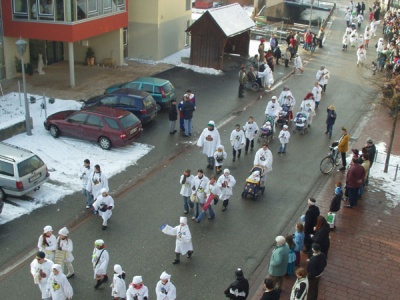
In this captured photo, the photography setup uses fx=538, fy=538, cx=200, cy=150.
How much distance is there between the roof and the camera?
30.4 meters

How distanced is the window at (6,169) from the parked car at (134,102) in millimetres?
6927

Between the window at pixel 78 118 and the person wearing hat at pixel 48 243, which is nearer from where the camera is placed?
the person wearing hat at pixel 48 243

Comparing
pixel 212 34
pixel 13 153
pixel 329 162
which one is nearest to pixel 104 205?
pixel 13 153

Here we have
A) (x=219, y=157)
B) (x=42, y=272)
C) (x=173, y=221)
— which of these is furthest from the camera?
(x=219, y=157)

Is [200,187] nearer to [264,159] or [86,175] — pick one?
[264,159]

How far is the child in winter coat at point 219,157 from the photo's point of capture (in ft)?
57.0

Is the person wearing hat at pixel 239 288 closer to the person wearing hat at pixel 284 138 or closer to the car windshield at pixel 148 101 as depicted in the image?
the person wearing hat at pixel 284 138

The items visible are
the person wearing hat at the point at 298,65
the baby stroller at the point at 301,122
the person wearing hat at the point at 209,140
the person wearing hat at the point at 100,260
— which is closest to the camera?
the person wearing hat at the point at 100,260

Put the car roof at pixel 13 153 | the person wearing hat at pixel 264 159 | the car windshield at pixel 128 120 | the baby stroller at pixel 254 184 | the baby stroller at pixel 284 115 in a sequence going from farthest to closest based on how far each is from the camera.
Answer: the baby stroller at pixel 284 115 → the car windshield at pixel 128 120 → the person wearing hat at pixel 264 159 → the baby stroller at pixel 254 184 → the car roof at pixel 13 153

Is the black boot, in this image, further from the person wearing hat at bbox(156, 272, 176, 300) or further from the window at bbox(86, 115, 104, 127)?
the window at bbox(86, 115, 104, 127)

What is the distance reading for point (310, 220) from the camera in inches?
521

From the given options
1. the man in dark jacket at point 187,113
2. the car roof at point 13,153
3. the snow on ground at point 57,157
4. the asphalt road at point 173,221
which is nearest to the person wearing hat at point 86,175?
the asphalt road at point 173,221

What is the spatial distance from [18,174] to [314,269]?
894cm

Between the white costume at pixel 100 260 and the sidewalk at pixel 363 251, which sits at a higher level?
the white costume at pixel 100 260
